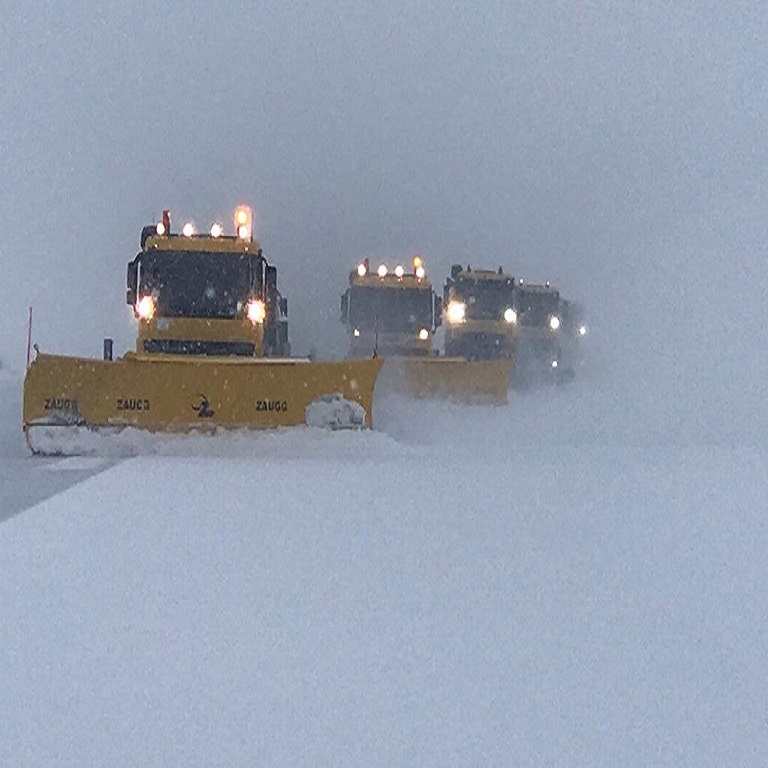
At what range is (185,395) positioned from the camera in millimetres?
10016

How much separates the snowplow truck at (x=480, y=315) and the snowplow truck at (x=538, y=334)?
129cm

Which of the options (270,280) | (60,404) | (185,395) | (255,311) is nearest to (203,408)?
(185,395)

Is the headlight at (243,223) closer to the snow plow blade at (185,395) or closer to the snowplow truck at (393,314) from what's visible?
the snow plow blade at (185,395)

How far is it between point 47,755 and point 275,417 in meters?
7.86

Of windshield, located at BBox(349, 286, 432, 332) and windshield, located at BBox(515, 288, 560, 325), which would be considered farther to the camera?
windshield, located at BBox(515, 288, 560, 325)

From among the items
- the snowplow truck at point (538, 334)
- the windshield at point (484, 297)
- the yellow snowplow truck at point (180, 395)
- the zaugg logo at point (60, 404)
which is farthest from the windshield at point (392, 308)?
the zaugg logo at point (60, 404)

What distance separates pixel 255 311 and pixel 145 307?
1258mm

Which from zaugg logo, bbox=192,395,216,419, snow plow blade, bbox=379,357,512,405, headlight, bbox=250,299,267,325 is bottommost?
zaugg logo, bbox=192,395,216,419

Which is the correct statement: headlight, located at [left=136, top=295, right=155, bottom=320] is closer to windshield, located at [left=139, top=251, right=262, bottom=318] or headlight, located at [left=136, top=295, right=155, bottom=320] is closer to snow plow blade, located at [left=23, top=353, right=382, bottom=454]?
windshield, located at [left=139, top=251, right=262, bottom=318]

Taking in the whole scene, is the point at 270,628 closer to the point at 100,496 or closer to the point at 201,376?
the point at 100,496

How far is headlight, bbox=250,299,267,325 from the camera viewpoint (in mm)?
11547

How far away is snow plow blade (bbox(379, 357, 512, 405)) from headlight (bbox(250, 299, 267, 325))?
296 cm

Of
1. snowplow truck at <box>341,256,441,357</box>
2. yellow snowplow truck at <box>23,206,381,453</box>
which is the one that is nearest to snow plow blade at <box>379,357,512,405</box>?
snowplow truck at <box>341,256,441,357</box>

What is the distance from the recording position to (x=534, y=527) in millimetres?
5570
